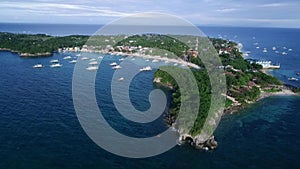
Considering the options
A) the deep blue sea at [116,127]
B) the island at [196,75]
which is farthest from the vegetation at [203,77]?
the deep blue sea at [116,127]

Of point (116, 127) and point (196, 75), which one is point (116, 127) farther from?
point (196, 75)

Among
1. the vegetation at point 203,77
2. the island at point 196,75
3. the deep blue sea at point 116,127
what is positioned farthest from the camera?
the vegetation at point 203,77

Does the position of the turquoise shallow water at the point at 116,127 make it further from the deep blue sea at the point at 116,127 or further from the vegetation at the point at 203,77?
the vegetation at the point at 203,77

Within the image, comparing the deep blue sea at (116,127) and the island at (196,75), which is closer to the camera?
the deep blue sea at (116,127)

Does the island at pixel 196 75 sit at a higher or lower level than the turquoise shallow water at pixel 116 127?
higher

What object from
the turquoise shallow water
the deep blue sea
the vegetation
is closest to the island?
the vegetation

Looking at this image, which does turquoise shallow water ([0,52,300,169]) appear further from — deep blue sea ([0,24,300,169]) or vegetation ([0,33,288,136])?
vegetation ([0,33,288,136])

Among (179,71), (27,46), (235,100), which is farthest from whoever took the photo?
(27,46)

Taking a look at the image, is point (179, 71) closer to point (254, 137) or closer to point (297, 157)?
point (254, 137)

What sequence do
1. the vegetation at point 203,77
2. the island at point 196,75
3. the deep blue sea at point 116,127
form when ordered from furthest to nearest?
the vegetation at point 203,77, the island at point 196,75, the deep blue sea at point 116,127

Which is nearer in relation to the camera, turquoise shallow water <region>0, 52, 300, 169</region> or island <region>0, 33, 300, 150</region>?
turquoise shallow water <region>0, 52, 300, 169</region>

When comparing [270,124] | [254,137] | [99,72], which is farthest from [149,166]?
[99,72]
